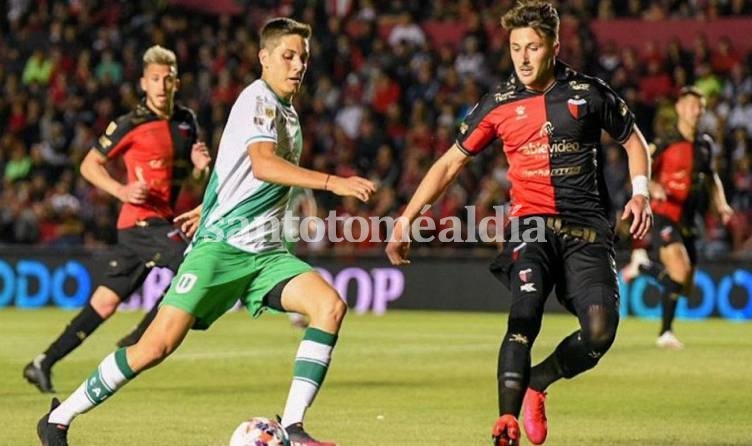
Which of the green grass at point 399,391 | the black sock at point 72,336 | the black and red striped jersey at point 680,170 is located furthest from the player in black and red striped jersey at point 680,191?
the black sock at point 72,336

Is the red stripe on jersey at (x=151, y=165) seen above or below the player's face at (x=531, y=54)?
below

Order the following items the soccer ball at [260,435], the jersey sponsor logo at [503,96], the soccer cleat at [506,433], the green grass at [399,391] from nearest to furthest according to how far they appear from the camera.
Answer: the soccer ball at [260,435] < the soccer cleat at [506,433] < the jersey sponsor logo at [503,96] < the green grass at [399,391]

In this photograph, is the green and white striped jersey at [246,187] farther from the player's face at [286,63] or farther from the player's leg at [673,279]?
the player's leg at [673,279]

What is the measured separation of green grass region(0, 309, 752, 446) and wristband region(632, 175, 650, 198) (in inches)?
57.8

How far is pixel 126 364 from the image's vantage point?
8164 mm

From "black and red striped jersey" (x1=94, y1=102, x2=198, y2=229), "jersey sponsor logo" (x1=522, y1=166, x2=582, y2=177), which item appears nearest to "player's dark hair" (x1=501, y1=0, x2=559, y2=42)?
"jersey sponsor logo" (x1=522, y1=166, x2=582, y2=177)

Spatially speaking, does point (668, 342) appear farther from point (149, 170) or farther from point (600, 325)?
point (600, 325)

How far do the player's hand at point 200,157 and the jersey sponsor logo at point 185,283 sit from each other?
4.14m

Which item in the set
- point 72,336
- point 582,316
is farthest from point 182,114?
point 582,316

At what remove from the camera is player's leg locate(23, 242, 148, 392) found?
1187cm

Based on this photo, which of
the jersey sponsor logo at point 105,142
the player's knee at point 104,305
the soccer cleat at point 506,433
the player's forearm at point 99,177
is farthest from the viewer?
the jersey sponsor logo at point 105,142

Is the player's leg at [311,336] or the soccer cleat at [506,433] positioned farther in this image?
the player's leg at [311,336]

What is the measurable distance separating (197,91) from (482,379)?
53.5 ft

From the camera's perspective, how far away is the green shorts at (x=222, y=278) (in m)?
8.24
